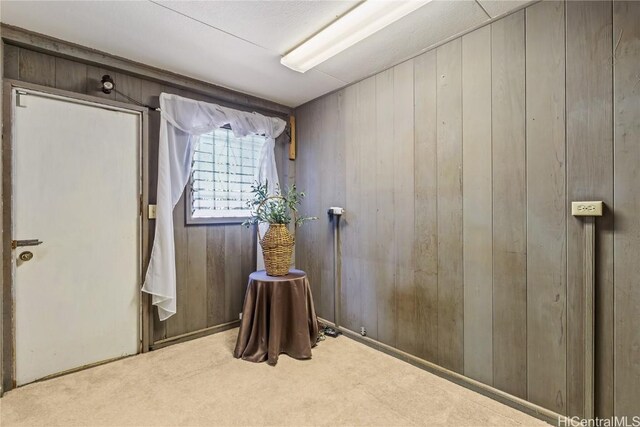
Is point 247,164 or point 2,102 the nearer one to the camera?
point 2,102

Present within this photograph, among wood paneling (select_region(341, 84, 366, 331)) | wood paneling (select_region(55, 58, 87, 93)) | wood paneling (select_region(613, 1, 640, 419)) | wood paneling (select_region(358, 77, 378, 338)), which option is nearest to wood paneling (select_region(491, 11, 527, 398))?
wood paneling (select_region(613, 1, 640, 419))

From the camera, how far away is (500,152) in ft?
6.10

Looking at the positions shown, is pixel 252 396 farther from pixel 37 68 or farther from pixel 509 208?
pixel 37 68

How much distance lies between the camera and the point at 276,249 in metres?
2.57

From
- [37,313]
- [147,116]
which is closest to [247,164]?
[147,116]

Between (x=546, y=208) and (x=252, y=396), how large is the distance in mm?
2102

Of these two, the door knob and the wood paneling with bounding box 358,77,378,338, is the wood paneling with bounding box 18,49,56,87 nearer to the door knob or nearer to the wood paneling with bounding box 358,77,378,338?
the door knob

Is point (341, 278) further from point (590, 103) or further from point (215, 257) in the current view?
point (590, 103)

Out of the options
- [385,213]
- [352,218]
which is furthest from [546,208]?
[352,218]

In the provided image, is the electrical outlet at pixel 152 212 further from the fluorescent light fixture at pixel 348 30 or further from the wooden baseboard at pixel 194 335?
the fluorescent light fixture at pixel 348 30

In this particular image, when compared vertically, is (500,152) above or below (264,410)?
above

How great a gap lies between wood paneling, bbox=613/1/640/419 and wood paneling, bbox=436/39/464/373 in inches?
30.0

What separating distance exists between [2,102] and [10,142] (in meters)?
0.25

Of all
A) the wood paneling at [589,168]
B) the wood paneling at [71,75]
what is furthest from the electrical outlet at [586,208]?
the wood paneling at [71,75]
